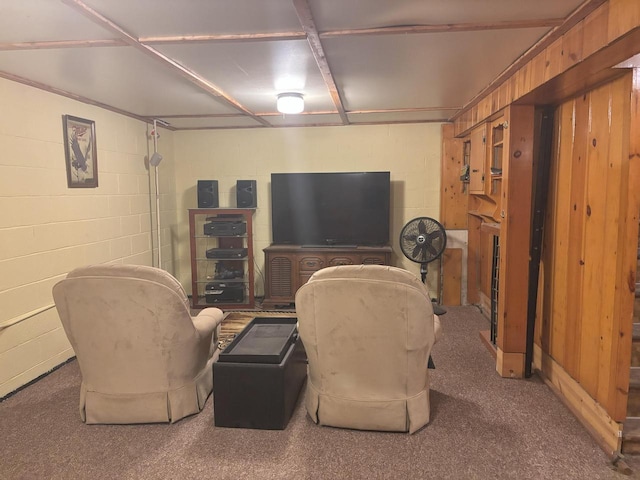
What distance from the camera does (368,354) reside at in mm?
2379

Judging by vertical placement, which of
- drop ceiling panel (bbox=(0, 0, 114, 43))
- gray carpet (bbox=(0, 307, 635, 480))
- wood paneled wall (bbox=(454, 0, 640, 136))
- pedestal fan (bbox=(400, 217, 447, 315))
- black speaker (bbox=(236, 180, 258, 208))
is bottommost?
gray carpet (bbox=(0, 307, 635, 480))

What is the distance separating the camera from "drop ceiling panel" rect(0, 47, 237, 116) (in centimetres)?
258

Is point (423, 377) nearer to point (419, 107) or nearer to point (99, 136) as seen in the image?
point (419, 107)

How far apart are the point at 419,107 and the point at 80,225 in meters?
3.34

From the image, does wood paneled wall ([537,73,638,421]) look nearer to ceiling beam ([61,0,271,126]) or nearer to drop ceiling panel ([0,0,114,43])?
ceiling beam ([61,0,271,126])

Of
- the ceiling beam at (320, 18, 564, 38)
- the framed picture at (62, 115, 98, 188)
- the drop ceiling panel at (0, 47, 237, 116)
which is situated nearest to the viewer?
the ceiling beam at (320, 18, 564, 38)

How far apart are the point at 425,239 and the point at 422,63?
230 centimetres

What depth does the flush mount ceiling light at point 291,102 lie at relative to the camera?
3.58 m

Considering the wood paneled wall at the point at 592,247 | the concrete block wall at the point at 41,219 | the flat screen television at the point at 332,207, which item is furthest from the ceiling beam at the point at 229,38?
the flat screen television at the point at 332,207

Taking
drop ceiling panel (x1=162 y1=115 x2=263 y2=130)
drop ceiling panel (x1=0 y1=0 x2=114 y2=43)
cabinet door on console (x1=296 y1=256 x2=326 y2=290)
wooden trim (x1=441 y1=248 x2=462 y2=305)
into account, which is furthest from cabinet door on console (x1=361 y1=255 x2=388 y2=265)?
drop ceiling panel (x1=0 y1=0 x2=114 y2=43)

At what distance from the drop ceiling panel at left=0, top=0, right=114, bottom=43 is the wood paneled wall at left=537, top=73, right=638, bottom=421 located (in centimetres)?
269

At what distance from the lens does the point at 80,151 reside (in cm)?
374

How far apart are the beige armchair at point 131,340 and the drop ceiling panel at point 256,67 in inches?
51.5

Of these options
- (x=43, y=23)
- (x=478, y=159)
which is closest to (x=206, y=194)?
(x=478, y=159)
